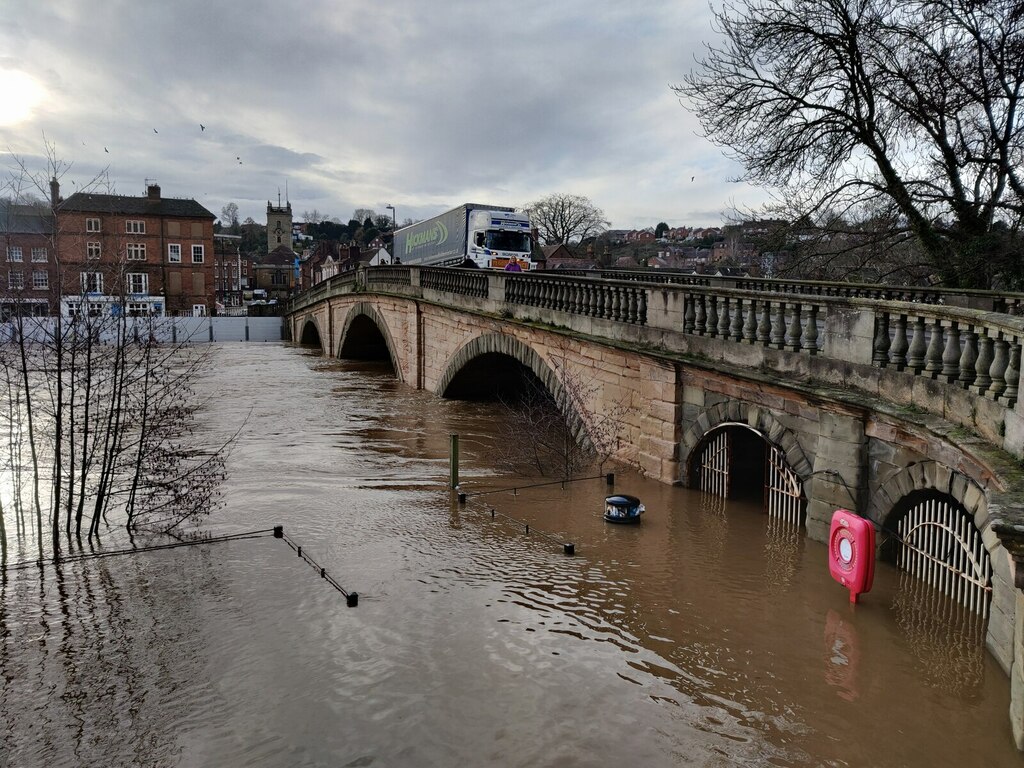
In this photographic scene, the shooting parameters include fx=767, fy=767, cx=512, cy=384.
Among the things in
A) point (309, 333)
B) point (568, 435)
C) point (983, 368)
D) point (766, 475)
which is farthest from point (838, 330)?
point (309, 333)

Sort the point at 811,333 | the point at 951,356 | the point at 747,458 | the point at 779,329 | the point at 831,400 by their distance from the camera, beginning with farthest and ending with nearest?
1. the point at 747,458
2. the point at 779,329
3. the point at 811,333
4. the point at 831,400
5. the point at 951,356

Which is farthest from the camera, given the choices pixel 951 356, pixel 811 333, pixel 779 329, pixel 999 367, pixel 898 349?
pixel 779 329

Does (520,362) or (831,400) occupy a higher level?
(831,400)

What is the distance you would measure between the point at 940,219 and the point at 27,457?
67.0 ft

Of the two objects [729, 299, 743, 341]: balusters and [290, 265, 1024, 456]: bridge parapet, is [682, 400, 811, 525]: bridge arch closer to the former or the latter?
[290, 265, 1024, 456]: bridge parapet

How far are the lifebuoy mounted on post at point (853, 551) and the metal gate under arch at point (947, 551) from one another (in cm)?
70

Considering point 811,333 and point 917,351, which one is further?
point 811,333

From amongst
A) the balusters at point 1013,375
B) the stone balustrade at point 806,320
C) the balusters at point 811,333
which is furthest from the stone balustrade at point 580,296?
the balusters at point 1013,375

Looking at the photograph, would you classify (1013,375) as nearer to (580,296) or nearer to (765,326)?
(765,326)

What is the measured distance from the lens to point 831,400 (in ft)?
27.4

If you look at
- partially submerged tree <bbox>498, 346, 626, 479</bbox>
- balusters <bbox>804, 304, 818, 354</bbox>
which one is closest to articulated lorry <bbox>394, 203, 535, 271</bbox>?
partially submerged tree <bbox>498, 346, 626, 479</bbox>

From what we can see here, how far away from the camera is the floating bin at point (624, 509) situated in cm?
1057

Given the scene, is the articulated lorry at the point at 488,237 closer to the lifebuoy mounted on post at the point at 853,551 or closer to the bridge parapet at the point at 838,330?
the bridge parapet at the point at 838,330

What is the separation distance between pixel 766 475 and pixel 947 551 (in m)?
3.34
